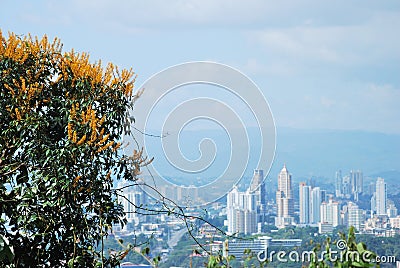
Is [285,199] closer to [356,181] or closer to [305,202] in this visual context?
[305,202]

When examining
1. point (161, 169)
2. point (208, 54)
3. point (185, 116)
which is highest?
point (208, 54)

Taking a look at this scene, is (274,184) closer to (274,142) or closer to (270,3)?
(274,142)

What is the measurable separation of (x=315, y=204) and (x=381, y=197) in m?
1.93

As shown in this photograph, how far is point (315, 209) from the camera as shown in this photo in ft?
31.2

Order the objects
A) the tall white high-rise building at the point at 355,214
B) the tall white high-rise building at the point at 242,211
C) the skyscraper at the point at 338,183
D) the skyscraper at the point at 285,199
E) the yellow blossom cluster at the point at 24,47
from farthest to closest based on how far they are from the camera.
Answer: the skyscraper at the point at 338,183, the tall white high-rise building at the point at 355,214, the skyscraper at the point at 285,199, the tall white high-rise building at the point at 242,211, the yellow blossom cluster at the point at 24,47

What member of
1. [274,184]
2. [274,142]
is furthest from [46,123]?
[274,184]

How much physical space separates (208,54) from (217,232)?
15479mm

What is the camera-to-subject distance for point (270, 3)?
16.7m

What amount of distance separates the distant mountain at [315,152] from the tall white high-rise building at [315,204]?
317 millimetres

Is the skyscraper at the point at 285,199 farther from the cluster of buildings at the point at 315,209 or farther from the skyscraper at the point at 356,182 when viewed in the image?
the skyscraper at the point at 356,182

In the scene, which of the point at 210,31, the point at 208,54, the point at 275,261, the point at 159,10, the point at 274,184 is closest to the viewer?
the point at 275,261

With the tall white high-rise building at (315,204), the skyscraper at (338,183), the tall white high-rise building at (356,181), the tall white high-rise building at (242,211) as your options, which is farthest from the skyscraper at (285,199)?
the tall white high-rise building at (356,181)

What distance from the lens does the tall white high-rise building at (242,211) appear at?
606cm

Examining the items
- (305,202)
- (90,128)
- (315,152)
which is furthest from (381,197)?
(90,128)
